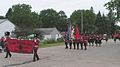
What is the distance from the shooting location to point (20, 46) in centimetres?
2745

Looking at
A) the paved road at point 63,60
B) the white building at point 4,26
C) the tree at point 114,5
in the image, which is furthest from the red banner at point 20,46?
the white building at point 4,26

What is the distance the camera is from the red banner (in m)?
26.7

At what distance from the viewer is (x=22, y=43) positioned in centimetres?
2741

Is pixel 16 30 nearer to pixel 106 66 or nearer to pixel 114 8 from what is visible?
pixel 114 8

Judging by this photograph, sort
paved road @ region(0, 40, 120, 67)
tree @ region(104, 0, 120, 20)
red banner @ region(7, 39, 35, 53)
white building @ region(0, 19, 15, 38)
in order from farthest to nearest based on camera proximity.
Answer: white building @ region(0, 19, 15, 38)
tree @ region(104, 0, 120, 20)
red banner @ region(7, 39, 35, 53)
paved road @ region(0, 40, 120, 67)

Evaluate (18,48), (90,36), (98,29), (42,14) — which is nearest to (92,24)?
(98,29)

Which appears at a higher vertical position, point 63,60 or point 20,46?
point 20,46

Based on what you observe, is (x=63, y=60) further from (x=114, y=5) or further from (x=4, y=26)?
(x=4, y=26)

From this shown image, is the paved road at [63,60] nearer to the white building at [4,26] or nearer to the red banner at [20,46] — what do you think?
the red banner at [20,46]

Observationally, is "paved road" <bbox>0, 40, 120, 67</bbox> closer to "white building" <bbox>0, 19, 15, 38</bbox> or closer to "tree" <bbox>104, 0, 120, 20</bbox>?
"tree" <bbox>104, 0, 120, 20</bbox>

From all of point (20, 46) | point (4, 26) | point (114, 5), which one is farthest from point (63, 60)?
point (4, 26)

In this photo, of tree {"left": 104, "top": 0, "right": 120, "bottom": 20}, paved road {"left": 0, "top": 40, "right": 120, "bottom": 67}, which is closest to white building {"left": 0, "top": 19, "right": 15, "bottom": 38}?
tree {"left": 104, "top": 0, "right": 120, "bottom": 20}

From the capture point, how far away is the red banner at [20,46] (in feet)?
87.5

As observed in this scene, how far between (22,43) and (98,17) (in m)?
129
